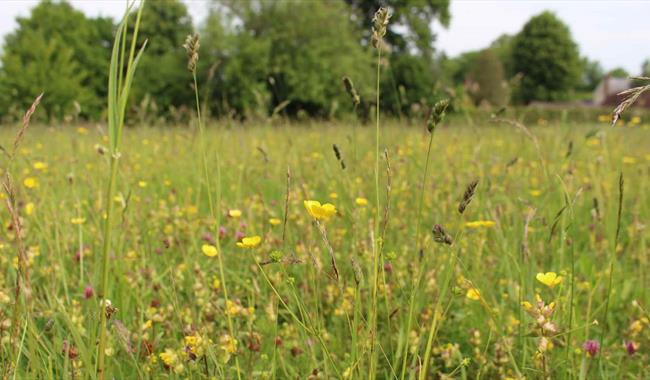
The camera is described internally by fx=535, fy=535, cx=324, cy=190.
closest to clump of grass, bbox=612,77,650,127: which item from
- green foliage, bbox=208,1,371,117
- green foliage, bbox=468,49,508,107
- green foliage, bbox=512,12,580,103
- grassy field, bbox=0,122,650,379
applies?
grassy field, bbox=0,122,650,379

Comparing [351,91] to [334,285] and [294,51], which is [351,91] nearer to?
[334,285]

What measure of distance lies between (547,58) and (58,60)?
117 feet

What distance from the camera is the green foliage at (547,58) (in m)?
42.3


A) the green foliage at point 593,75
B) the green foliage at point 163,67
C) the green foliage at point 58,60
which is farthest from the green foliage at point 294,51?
the green foliage at point 593,75

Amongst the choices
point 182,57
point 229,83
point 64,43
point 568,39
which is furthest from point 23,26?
point 568,39

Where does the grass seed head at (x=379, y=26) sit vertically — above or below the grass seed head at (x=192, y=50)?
above

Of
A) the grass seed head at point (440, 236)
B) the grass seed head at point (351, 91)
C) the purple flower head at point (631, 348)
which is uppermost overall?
the grass seed head at point (351, 91)

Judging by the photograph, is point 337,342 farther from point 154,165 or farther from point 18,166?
point 18,166

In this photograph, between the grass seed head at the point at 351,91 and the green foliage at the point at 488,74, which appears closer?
the grass seed head at the point at 351,91

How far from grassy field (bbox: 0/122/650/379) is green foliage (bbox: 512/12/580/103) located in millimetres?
43573

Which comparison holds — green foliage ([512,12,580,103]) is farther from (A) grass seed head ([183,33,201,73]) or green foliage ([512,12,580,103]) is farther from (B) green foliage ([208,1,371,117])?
(A) grass seed head ([183,33,201,73])

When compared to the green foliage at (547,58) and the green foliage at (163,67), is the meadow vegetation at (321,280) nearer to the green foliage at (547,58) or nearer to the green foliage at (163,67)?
the green foliage at (163,67)

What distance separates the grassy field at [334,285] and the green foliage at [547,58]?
143ft

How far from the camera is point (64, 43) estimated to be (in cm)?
2483
